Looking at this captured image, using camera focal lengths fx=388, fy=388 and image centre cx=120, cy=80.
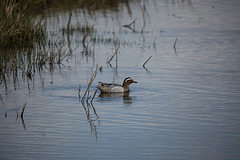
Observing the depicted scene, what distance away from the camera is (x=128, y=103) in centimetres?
1006

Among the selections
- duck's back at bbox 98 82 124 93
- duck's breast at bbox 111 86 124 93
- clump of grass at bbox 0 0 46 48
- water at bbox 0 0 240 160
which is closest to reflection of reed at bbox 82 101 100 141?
water at bbox 0 0 240 160

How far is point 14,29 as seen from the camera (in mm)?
15625

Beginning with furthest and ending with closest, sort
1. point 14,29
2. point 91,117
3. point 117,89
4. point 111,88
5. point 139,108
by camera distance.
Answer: point 14,29 < point 117,89 < point 111,88 < point 139,108 < point 91,117

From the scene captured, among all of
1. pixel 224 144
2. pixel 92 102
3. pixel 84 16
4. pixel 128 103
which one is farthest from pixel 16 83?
pixel 84 16

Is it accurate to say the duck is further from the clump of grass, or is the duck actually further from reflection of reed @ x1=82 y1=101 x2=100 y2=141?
the clump of grass

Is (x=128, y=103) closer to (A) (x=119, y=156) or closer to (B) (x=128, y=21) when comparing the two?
(A) (x=119, y=156)

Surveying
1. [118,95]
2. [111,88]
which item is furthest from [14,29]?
[118,95]

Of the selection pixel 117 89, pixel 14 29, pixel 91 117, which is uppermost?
pixel 14 29

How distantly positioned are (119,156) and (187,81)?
6.07 m

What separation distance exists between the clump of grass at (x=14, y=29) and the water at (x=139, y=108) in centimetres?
205

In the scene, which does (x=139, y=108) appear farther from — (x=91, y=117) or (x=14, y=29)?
(x=14, y=29)

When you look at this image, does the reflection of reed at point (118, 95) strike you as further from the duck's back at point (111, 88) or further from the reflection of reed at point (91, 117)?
the reflection of reed at point (91, 117)

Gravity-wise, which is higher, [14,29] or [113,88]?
[14,29]

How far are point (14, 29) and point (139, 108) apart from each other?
819cm
